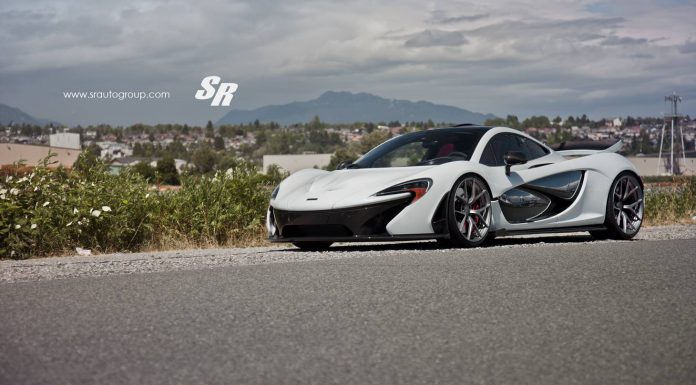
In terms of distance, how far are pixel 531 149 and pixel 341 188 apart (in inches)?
114

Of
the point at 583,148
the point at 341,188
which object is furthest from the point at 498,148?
the point at 341,188

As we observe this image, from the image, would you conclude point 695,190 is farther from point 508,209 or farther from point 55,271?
point 55,271

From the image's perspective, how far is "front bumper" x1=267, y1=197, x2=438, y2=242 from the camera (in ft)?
31.2

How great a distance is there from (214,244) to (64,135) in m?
101

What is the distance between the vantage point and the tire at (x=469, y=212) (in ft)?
32.0

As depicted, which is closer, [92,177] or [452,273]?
[452,273]

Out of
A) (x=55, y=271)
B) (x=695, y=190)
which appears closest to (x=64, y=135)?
(x=695, y=190)

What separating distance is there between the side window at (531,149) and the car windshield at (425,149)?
2.31 ft

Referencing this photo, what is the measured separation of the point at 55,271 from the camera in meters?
7.88

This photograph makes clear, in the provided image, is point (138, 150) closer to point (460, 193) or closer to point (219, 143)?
point (219, 143)

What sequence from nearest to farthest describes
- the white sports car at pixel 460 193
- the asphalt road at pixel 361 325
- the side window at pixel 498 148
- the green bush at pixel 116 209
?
the asphalt road at pixel 361 325 < the white sports car at pixel 460 193 < the side window at pixel 498 148 < the green bush at pixel 116 209

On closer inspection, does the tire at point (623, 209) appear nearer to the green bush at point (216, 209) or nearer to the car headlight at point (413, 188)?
the car headlight at point (413, 188)

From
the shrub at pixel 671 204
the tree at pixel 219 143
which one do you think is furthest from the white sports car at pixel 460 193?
the tree at pixel 219 143

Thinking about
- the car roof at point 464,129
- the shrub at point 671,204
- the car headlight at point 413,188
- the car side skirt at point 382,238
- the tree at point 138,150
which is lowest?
the tree at point 138,150
